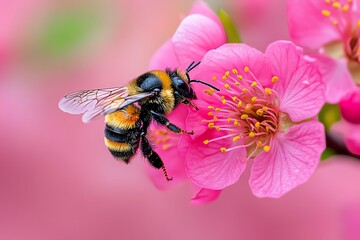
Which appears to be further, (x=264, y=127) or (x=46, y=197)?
(x=46, y=197)

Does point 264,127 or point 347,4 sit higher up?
point 347,4

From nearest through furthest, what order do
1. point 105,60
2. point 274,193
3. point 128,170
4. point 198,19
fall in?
1. point 274,193
2. point 198,19
3. point 128,170
4. point 105,60

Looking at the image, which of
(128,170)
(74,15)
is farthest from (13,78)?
(128,170)

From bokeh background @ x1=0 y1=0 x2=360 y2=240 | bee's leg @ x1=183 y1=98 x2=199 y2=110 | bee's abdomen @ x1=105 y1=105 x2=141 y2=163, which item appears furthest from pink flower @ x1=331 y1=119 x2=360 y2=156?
bokeh background @ x1=0 y1=0 x2=360 y2=240

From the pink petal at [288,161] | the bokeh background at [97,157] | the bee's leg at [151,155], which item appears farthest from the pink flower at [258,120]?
the bokeh background at [97,157]

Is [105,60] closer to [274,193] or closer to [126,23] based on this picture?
[126,23]

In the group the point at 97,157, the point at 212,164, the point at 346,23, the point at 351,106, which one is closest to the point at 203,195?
the point at 212,164
